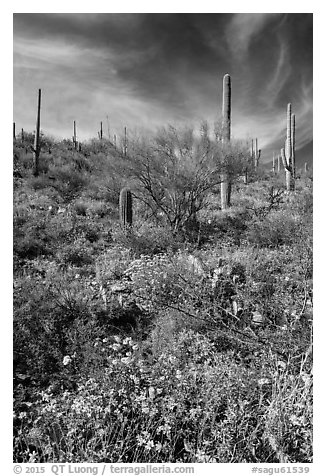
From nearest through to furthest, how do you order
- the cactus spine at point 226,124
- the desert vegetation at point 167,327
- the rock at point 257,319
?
1. the desert vegetation at point 167,327
2. the rock at point 257,319
3. the cactus spine at point 226,124

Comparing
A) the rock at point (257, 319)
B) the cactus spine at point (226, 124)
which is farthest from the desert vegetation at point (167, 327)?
the cactus spine at point (226, 124)

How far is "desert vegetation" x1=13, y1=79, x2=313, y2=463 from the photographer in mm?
2148

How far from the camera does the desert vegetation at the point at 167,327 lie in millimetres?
2148

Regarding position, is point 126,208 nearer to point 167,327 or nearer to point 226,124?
point 226,124

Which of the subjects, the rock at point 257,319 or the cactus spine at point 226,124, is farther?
the cactus spine at point 226,124

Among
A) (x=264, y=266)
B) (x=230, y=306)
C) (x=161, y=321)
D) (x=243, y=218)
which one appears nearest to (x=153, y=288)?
(x=161, y=321)

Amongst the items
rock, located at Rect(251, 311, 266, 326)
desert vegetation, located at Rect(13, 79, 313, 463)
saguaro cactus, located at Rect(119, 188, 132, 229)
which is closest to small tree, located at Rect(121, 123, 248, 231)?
desert vegetation, located at Rect(13, 79, 313, 463)

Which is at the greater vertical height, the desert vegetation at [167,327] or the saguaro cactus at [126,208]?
the saguaro cactus at [126,208]

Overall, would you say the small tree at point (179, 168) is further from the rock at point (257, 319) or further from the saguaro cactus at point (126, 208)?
the rock at point (257, 319)

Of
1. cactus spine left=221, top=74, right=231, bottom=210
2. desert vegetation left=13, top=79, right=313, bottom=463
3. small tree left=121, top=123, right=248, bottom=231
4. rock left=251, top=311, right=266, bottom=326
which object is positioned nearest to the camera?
desert vegetation left=13, top=79, right=313, bottom=463

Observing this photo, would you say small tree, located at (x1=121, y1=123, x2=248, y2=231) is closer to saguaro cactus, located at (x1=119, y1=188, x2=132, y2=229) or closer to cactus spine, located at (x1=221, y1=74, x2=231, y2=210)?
cactus spine, located at (x1=221, y1=74, x2=231, y2=210)

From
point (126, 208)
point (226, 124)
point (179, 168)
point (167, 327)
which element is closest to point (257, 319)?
point (167, 327)

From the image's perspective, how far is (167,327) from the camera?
338 cm

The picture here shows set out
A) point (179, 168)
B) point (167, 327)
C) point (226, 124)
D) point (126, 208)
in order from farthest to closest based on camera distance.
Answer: point (226, 124) → point (126, 208) → point (179, 168) → point (167, 327)
